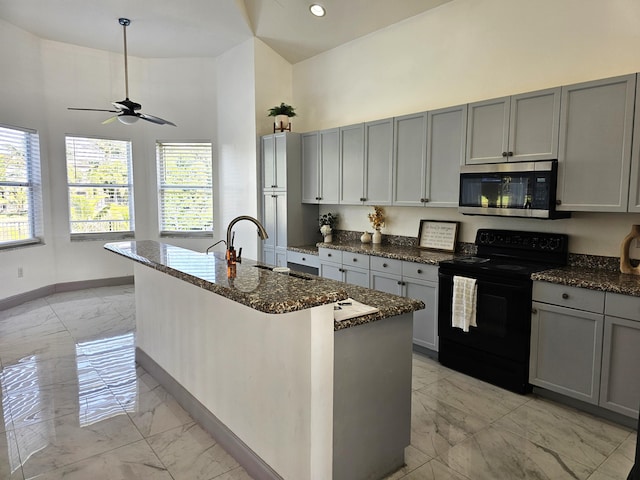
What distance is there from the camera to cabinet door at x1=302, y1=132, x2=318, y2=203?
Result: 16.6 feet

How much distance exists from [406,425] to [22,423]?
2.42 meters

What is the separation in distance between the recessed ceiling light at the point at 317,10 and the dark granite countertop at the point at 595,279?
348cm

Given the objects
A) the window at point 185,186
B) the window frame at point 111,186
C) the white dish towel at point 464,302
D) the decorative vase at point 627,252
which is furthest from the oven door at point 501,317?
the window frame at point 111,186

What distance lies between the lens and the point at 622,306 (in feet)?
8.18

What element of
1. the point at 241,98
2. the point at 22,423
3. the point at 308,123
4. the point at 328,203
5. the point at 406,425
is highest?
the point at 241,98

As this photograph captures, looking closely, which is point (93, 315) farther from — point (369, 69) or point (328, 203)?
point (369, 69)

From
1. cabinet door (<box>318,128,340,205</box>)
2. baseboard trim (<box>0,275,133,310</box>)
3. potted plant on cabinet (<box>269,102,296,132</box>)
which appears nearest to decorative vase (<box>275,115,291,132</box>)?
potted plant on cabinet (<box>269,102,296,132</box>)

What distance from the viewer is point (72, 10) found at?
4770mm

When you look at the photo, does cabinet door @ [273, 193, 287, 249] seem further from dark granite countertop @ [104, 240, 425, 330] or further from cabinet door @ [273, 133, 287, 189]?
dark granite countertop @ [104, 240, 425, 330]

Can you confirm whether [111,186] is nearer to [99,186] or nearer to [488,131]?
[99,186]

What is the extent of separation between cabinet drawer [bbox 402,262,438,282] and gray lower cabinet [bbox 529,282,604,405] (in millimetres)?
837

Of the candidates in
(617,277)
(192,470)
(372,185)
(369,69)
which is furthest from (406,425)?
(369,69)

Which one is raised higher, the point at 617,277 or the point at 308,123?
the point at 308,123

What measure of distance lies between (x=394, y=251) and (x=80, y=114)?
16.3 feet
